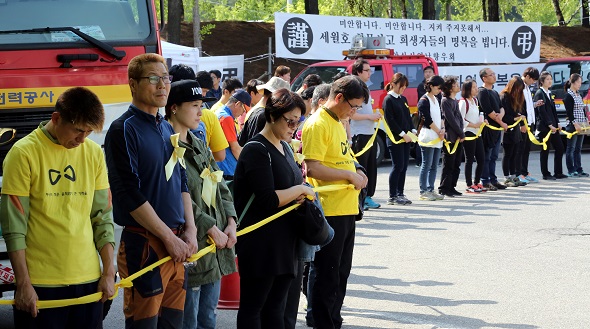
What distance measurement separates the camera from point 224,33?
35.5 metres

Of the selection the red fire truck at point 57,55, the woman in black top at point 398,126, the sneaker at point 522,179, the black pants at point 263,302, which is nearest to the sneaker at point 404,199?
the woman in black top at point 398,126

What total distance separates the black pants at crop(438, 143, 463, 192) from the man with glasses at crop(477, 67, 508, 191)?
31.2 inches

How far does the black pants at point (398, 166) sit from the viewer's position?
1376 cm

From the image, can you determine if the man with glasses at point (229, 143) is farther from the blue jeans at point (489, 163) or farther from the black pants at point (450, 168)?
the blue jeans at point (489, 163)

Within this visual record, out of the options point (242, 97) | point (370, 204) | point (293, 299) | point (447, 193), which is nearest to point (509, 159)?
point (447, 193)

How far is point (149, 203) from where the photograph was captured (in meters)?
4.82

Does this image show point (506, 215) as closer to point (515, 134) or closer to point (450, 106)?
point (450, 106)

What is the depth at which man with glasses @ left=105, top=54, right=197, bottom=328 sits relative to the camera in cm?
478

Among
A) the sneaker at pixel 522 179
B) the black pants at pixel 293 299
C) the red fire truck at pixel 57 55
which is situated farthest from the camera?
the sneaker at pixel 522 179

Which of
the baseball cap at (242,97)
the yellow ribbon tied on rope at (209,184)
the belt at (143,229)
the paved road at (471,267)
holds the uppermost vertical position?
the baseball cap at (242,97)

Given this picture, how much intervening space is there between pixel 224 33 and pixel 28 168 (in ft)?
103

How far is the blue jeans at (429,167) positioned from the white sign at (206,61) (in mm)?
7433

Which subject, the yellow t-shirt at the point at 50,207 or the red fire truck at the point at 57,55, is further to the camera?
the red fire truck at the point at 57,55

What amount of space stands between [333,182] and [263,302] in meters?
1.48
